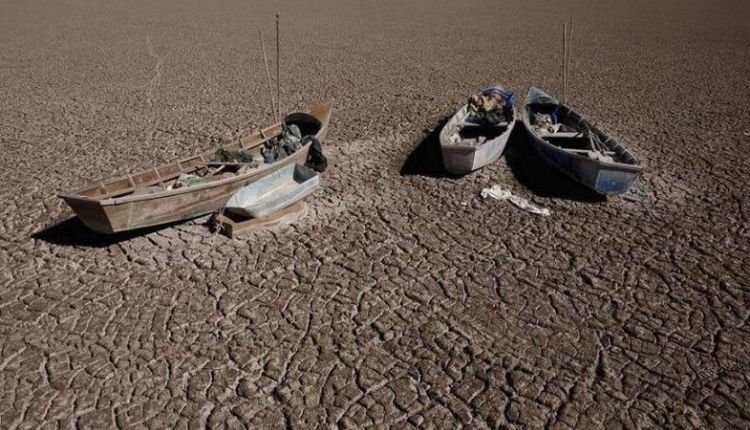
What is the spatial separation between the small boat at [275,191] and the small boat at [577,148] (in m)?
5.20

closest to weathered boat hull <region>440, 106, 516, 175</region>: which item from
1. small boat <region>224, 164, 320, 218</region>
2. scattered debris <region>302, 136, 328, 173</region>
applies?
scattered debris <region>302, 136, 328, 173</region>

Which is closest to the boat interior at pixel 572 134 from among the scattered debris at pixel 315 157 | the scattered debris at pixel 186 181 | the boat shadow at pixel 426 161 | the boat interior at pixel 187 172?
the boat shadow at pixel 426 161

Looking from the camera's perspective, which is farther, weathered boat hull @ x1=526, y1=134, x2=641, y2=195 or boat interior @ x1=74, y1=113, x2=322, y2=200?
weathered boat hull @ x1=526, y1=134, x2=641, y2=195

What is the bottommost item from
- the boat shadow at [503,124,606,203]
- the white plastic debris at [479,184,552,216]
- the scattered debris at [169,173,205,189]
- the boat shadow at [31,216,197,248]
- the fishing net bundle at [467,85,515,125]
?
the boat shadow at [503,124,606,203]

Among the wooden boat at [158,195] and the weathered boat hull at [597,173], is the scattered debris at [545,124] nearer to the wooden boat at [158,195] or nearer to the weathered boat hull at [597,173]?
the weathered boat hull at [597,173]

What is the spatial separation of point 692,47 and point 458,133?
52.3 feet

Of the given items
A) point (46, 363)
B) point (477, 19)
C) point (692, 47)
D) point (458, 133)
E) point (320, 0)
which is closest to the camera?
point (46, 363)

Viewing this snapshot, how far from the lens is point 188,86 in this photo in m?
18.9

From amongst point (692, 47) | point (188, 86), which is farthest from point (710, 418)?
point (692, 47)

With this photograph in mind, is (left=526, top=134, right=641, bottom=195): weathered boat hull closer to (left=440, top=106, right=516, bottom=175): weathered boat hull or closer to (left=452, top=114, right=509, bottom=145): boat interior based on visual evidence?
(left=440, top=106, right=516, bottom=175): weathered boat hull

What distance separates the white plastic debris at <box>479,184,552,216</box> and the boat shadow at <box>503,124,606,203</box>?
0.57 metres

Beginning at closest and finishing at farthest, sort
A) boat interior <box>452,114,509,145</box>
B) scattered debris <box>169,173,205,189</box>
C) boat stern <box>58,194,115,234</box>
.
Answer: boat stern <box>58,194,115,234</box> < scattered debris <box>169,173,205,189</box> < boat interior <box>452,114,509,145</box>

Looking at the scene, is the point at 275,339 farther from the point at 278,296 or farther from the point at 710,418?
the point at 710,418

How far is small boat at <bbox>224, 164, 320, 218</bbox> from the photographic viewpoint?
9.97 metres
